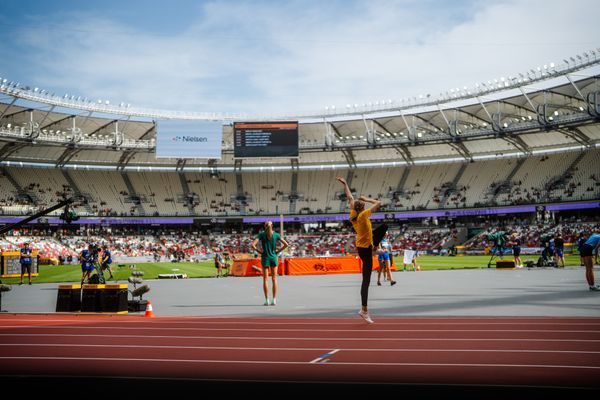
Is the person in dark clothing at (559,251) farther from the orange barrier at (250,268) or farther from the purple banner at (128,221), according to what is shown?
the purple banner at (128,221)

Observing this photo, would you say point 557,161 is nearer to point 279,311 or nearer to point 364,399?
point 279,311

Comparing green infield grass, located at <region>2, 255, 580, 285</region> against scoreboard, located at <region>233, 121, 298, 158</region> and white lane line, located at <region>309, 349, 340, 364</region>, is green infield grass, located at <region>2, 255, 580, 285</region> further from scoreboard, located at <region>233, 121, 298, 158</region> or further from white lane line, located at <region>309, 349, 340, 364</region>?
white lane line, located at <region>309, 349, 340, 364</region>

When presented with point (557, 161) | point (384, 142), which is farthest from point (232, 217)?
point (557, 161)

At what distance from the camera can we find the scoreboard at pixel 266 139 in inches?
2343

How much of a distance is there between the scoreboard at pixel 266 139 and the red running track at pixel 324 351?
50.6 m

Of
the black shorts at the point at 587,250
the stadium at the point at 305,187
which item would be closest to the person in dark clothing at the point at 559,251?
the stadium at the point at 305,187

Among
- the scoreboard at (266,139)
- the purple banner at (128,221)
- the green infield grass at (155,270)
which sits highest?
the scoreboard at (266,139)

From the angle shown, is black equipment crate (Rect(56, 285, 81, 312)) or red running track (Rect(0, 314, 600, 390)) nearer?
red running track (Rect(0, 314, 600, 390))

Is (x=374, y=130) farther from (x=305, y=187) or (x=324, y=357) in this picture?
(x=324, y=357)

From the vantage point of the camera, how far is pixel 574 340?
6.72 m

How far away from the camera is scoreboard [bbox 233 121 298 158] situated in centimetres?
5950

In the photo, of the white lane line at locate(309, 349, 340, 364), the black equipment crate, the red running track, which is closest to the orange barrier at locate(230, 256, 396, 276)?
the black equipment crate

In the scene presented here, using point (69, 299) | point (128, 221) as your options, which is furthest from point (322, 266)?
point (128, 221)

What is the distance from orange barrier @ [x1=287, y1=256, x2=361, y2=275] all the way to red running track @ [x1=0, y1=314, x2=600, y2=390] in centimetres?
2306
